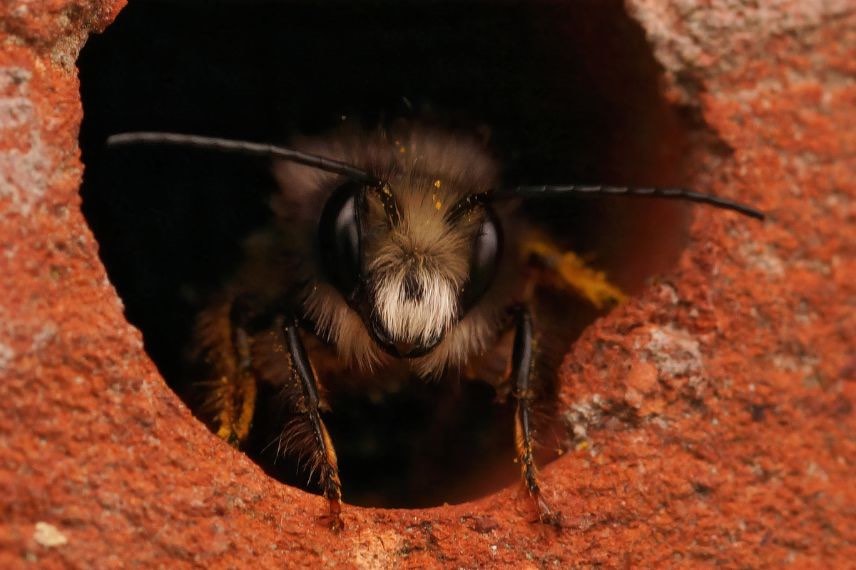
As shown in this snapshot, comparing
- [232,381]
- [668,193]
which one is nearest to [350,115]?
[232,381]

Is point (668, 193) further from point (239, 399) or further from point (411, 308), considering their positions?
point (239, 399)

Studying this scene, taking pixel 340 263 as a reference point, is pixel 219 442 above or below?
below

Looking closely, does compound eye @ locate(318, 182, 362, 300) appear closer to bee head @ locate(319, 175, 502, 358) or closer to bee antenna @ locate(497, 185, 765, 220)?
bee head @ locate(319, 175, 502, 358)

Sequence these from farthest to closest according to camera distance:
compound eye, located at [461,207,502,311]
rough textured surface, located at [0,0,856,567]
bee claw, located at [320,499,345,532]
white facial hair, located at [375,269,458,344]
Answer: compound eye, located at [461,207,502,311]
white facial hair, located at [375,269,458,344]
bee claw, located at [320,499,345,532]
rough textured surface, located at [0,0,856,567]

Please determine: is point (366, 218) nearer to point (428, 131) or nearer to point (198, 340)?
point (428, 131)

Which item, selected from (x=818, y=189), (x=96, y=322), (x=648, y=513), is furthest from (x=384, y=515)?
(x=818, y=189)

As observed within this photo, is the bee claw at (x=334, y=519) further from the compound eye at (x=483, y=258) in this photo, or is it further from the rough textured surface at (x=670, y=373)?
the compound eye at (x=483, y=258)

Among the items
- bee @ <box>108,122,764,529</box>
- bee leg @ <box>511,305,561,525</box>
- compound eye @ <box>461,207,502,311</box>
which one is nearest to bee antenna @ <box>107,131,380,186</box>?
bee @ <box>108,122,764,529</box>
